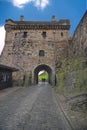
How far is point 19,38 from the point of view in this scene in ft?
72.8

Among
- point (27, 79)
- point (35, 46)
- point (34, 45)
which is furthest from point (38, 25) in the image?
point (27, 79)

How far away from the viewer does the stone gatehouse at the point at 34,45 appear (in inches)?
830

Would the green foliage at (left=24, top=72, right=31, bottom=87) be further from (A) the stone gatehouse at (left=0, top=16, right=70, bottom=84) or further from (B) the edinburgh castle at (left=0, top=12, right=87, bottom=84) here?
(A) the stone gatehouse at (left=0, top=16, right=70, bottom=84)

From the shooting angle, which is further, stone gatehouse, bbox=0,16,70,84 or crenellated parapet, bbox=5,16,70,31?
crenellated parapet, bbox=5,16,70,31

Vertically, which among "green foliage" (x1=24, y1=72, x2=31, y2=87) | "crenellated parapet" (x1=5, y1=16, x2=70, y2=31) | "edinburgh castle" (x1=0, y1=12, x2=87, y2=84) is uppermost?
"crenellated parapet" (x1=5, y1=16, x2=70, y2=31)

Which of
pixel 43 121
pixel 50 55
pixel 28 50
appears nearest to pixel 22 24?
pixel 28 50

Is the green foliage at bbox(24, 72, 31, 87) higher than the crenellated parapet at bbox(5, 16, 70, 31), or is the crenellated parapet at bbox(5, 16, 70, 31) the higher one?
the crenellated parapet at bbox(5, 16, 70, 31)

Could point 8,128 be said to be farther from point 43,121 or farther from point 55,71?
point 55,71

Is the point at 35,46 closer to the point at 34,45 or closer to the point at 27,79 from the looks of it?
the point at 34,45

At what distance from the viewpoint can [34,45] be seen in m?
21.8

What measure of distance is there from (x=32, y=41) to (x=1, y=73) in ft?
29.4

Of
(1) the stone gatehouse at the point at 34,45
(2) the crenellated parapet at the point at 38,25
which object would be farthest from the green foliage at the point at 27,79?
(2) the crenellated parapet at the point at 38,25

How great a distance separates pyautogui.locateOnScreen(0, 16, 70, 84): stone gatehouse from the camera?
21.1 m

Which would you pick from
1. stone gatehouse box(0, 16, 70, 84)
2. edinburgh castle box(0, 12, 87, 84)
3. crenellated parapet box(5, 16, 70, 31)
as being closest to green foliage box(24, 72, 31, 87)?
edinburgh castle box(0, 12, 87, 84)
